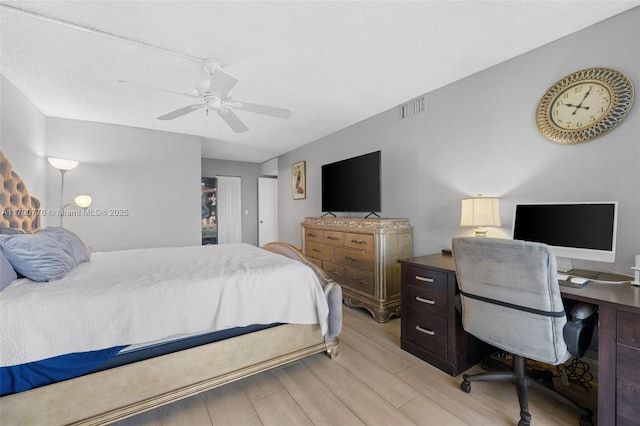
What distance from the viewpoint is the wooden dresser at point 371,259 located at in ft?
9.46

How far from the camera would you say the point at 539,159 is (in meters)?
2.10

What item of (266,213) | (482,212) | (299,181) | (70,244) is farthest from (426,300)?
(266,213)

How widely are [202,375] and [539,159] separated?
294cm

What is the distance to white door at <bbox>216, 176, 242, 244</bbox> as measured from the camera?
6438mm

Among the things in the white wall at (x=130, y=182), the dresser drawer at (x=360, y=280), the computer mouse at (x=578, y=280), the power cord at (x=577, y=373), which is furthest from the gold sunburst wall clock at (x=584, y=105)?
the white wall at (x=130, y=182)

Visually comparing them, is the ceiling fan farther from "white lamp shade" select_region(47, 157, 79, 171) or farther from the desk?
the desk

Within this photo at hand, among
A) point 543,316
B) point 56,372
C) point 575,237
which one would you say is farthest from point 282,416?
point 575,237

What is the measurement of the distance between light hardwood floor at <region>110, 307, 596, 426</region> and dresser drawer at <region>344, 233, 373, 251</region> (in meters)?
1.21

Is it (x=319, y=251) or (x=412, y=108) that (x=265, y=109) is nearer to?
(x=412, y=108)

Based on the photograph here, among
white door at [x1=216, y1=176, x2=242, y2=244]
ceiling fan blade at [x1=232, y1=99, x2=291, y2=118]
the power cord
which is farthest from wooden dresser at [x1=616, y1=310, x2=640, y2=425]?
white door at [x1=216, y1=176, x2=242, y2=244]

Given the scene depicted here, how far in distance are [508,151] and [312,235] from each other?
104 inches

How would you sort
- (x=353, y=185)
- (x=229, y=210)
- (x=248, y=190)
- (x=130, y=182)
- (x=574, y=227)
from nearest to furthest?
1. (x=574, y=227)
2. (x=353, y=185)
3. (x=130, y=182)
4. (x=229, y=210)
5. (x=248, y=190)

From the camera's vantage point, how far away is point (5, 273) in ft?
4.73

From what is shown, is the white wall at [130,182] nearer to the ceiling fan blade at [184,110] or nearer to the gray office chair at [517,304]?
the ceiling fan blade at [184,110]
